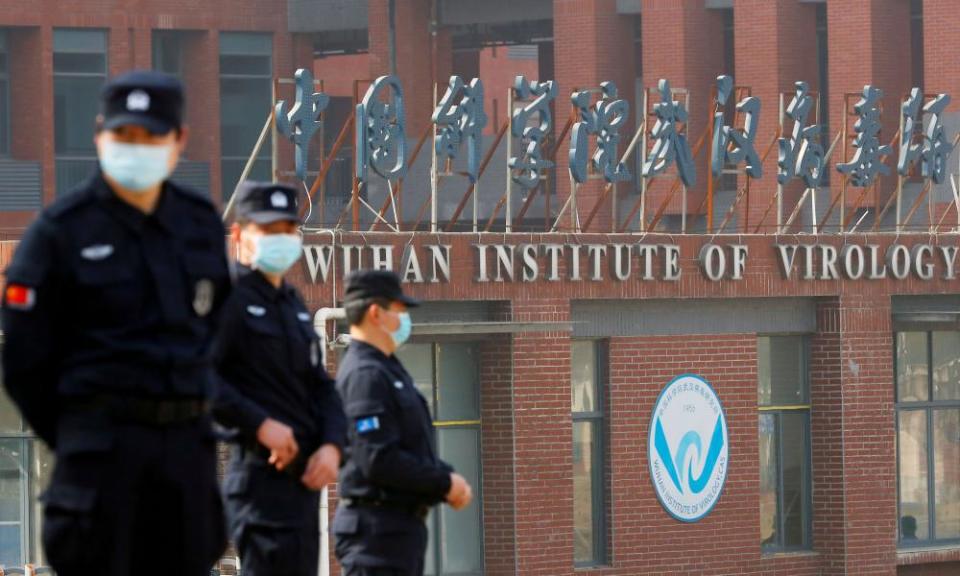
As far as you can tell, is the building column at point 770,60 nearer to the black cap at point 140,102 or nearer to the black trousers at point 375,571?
the black trousers at point 375,571

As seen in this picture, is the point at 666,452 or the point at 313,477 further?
the point at 666,452

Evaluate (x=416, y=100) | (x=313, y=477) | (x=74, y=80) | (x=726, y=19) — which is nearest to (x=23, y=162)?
(x=74, y=80)

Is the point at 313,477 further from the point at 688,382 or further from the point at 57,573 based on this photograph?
the point at 688,382

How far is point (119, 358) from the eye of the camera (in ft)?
17.1

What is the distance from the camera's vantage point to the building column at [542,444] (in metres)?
22.8

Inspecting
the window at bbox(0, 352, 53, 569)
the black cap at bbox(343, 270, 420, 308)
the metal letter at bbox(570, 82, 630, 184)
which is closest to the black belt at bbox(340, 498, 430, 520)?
the black cap at bbox(343, 270, 420, 308)

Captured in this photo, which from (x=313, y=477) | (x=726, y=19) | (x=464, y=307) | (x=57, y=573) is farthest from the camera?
(x=726, y=19)

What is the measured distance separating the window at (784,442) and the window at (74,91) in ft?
73.8

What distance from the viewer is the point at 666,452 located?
79.0 feet

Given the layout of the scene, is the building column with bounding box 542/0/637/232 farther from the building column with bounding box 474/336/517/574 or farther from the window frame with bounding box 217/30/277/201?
the building column with bounding box 474/336/517/574

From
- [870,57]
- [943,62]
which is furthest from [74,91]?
[943,62]

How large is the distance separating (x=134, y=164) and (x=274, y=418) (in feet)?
6.78

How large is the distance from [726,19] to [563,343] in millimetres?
20748

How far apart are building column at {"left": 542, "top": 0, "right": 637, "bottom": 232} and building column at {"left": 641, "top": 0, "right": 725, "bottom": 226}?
3.48 feet
